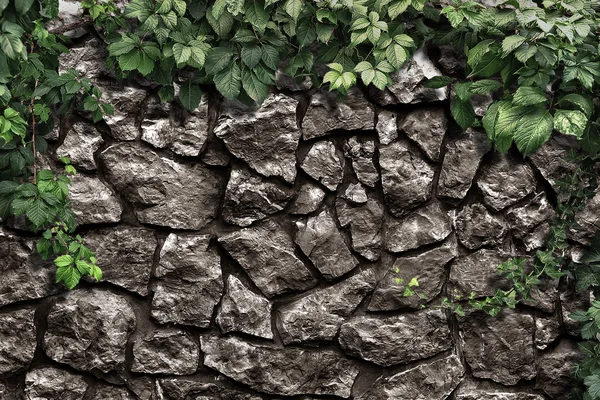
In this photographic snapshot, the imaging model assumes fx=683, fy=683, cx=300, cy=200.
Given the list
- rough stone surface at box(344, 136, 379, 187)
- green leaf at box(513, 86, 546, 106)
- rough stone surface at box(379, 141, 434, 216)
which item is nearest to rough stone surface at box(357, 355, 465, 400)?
rough stone surface at box(379, 141, 434, 216)

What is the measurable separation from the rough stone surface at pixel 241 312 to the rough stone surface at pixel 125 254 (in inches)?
10.1

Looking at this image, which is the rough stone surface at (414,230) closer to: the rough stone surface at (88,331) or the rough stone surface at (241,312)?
the rough stone surface at (241,312)

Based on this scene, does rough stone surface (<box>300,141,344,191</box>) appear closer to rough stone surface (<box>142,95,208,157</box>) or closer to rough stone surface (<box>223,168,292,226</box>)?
rough stone surface (<box>223,168,292,226</box>)

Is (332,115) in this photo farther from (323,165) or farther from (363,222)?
(363,222)

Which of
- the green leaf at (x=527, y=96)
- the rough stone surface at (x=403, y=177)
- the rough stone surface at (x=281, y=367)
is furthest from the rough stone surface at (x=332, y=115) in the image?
the rough stone surface at (x=281, y=367)

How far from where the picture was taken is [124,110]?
212 cm

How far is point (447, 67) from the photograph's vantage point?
222 cm

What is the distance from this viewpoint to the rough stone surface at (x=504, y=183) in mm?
2225

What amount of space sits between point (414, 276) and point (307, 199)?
433mm

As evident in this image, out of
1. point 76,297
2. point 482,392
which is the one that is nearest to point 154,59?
point 76,297

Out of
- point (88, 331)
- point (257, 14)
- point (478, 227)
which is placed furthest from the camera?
point (478, 227)

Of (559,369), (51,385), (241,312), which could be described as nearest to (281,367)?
(241,312)

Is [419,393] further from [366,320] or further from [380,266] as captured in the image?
[380,266]

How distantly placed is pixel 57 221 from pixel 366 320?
1.01m
